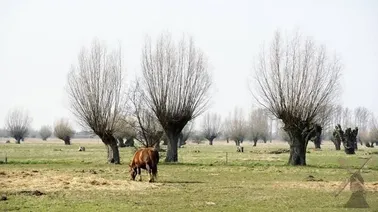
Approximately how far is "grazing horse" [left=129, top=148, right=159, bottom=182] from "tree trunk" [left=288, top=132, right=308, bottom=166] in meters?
21.3

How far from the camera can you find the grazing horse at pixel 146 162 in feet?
101

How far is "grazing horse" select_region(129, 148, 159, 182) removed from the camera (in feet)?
101

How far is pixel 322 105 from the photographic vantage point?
5122 centimetres

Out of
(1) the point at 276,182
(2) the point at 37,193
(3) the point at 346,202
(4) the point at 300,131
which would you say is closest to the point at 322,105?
(4) the point at 300,131

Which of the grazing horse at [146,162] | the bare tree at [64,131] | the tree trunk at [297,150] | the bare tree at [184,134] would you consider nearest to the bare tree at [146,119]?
the tree trunk at [297,150]

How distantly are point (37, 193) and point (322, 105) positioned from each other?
33770 millimetres

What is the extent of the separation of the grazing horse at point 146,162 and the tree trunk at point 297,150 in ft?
70.0

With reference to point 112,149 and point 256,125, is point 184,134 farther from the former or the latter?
point 112,149

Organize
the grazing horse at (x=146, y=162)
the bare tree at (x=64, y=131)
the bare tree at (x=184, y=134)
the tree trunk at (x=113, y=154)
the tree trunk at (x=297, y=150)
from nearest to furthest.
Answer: the grazing horse at (x=146, y=162), the tree trunk at (x=297, y=150), the tree trunk at (x=113, y=154), the bare tree at (x=184, y=134), the bare tree at (x=64, y=131)

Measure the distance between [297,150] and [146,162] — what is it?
22221mm

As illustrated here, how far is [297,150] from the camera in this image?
49469 mm

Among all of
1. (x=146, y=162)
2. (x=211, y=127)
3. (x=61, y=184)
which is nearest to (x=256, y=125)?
(x=211, y=127)

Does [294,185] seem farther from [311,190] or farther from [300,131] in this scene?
[300,131]

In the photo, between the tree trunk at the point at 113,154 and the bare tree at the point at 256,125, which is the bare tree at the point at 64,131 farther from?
the tree trunk at the point at 113,154
